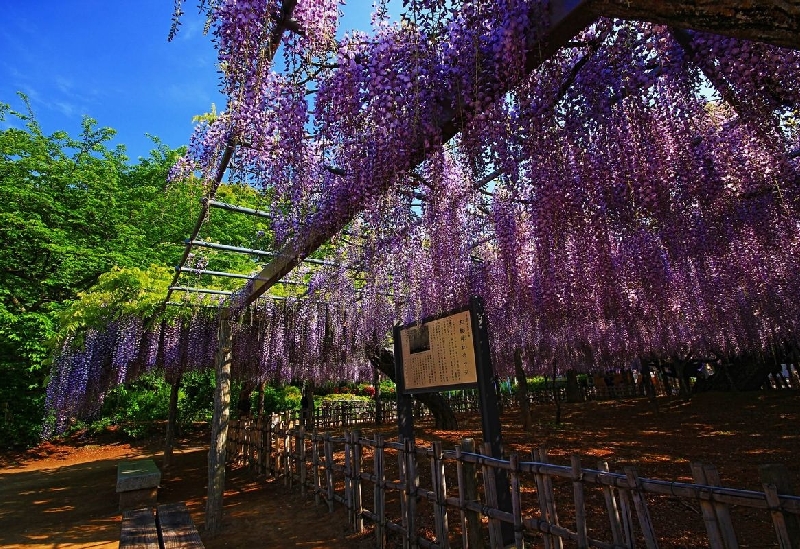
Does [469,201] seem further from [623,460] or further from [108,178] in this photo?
[108,178]

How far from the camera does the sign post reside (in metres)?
3.53

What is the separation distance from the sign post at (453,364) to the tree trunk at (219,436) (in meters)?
2.62

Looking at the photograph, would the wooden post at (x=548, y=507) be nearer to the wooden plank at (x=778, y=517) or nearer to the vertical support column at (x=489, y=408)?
the vertical support column at (x=489, y=408)

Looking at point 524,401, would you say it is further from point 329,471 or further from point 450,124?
point 450,124

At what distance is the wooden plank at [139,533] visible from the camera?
2984 mm

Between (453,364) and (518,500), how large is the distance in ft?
4.69

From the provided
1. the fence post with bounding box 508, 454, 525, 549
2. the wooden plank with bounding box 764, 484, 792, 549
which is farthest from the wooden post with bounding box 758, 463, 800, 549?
the fence post with bounding box 508, 454, 525, 549

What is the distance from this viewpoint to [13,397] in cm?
1424

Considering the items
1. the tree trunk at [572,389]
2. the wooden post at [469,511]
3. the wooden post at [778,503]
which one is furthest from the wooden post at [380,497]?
the tree trunk at [572,389]

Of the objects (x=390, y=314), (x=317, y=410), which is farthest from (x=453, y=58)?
(x=317, y=410)

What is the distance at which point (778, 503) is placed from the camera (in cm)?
182

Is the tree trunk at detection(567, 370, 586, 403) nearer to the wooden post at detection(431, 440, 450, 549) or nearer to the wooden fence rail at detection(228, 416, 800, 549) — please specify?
the wooden fence rail at detection(228, 416, 800, 549)

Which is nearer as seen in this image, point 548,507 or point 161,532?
point 548,507

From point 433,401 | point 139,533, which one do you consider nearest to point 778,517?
point 139,533
